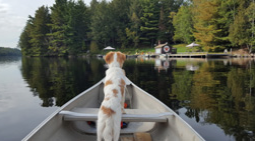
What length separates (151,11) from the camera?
59.7m

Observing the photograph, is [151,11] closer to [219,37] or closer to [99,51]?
[99,51]

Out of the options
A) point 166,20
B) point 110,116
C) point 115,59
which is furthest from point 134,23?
point 110,116

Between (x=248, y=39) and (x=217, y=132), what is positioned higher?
(x=248, y=39)

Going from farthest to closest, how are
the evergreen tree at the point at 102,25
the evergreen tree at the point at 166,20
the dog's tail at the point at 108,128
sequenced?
the evergreen tree at the point at 166,20, the evergreen tree at the point at 102,25, the dog's tail at the point at 108,128

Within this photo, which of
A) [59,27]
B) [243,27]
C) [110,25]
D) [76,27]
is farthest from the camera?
[110,25]

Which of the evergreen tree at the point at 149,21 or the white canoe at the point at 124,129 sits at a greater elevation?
the evergreen tree at the point at 149,21

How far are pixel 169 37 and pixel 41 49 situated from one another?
42.4 metres

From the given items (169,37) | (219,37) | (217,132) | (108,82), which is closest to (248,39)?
(219,37)

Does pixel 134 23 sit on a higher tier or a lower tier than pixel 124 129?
higher

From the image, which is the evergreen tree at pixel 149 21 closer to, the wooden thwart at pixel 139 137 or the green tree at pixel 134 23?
the green tree at pixel 134 23

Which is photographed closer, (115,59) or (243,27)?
(115,59)

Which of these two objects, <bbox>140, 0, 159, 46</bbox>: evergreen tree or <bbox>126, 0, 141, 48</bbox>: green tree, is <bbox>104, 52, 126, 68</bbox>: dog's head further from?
<bbox>140, 0, 159, 46</bbox>: evergreen tree

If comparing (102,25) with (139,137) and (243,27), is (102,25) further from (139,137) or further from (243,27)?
(139,137)

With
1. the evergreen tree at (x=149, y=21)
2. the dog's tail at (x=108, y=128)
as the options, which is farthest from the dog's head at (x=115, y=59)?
the evergreen tree at (x=149, y=21)
